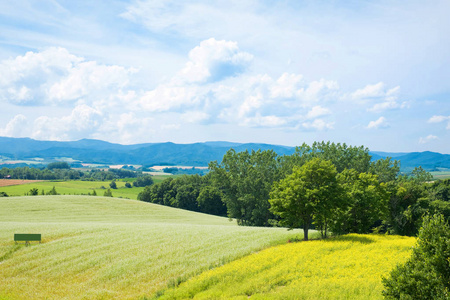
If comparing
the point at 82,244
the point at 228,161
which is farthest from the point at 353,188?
the point at 228,161

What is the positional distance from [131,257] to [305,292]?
51.3 feet

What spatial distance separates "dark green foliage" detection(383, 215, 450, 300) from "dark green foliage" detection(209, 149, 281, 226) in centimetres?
4825

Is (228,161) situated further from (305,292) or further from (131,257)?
(305,292)

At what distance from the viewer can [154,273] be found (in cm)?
2277

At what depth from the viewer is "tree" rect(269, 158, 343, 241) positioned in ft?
96.0

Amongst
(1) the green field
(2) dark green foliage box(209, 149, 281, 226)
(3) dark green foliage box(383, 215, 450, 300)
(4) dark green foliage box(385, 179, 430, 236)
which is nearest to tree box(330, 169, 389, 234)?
(4) dark green foliage box(385, 179, 430, 236)

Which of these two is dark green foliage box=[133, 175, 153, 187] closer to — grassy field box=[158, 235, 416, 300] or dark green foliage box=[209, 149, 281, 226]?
dark green foliage box=[209, 149, 281, 226]

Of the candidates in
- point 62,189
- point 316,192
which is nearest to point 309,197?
point 316,192

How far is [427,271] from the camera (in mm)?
13078

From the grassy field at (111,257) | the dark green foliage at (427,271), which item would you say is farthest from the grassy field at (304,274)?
the dark green foliage at (427,271)

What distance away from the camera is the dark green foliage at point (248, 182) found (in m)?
63.6

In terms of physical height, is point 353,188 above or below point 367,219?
above

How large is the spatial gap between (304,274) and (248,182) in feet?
147

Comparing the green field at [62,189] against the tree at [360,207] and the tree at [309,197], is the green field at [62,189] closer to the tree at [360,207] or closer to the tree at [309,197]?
the tree at [309,197]
